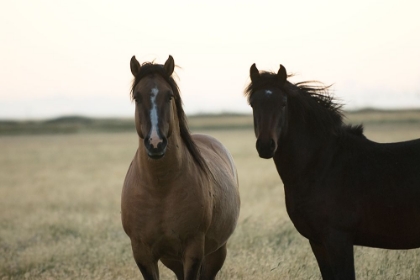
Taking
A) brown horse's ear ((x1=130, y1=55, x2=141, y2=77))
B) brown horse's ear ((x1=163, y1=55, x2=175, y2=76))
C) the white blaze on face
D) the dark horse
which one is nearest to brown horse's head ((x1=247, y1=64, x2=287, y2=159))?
the dark horse

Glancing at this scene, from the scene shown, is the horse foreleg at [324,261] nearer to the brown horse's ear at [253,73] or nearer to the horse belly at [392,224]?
the horse belly at [392,224]

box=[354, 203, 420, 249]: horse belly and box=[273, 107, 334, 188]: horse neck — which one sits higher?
box=[273, 107, 334, 188]: horse neck

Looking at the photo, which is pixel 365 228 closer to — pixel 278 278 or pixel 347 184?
pixel 347 184

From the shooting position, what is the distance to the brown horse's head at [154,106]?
4.87 metres

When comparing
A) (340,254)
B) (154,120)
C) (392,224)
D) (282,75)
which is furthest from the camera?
(282,75)

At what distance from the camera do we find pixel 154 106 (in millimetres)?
5031

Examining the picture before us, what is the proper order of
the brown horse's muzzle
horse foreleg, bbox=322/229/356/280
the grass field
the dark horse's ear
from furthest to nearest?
the grass field
the dark horse's ear
horse foreleg, bbox=322/229/356/280
the brown horse's muzzle

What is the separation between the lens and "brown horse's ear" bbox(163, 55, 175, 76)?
5484mm

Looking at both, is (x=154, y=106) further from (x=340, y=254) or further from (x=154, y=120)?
(x=340, y=254)

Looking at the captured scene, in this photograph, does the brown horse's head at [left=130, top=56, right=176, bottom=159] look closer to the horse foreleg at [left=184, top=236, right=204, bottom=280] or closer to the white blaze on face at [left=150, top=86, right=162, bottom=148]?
the white blaze on face at [left=150, top=86, right=162, bottom=148]

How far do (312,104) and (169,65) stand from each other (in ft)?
4.21

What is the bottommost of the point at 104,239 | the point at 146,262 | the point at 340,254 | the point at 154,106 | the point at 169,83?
the point at 104,239

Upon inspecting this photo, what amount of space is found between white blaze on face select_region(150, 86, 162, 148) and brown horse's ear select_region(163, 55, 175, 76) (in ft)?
1.22

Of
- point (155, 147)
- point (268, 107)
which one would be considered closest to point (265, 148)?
point (268, 107)
